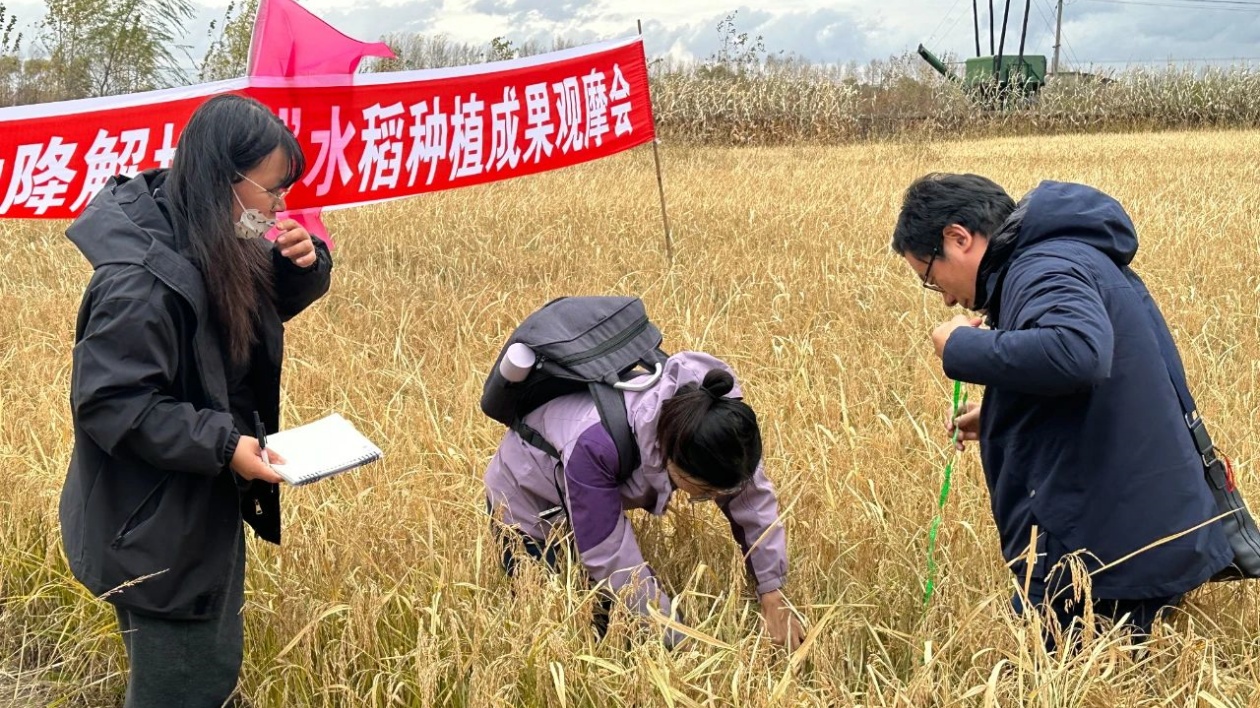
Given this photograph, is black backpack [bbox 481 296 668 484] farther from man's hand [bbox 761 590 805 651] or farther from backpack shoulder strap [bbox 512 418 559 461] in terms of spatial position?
man's hand [bbox 761 590 805 651]

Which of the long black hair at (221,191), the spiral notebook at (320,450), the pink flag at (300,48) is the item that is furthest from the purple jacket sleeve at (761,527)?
the pink flag at (300,48)

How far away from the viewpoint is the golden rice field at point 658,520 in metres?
1.95

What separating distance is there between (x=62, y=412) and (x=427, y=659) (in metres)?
2.34

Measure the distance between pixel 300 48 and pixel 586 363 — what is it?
11.6 ft

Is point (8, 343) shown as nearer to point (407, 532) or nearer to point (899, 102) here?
point (407, 532)

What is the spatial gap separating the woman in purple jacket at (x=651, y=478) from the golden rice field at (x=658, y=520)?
0.29 ft

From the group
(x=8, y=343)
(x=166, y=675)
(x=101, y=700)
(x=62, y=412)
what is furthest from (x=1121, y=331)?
(x=8, y=343)

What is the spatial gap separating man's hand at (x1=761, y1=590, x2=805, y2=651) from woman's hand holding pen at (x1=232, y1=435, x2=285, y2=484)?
1008 millimetres

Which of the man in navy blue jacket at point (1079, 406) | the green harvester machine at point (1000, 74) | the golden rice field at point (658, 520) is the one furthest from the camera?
the green harvester machine at point (1000, 74)

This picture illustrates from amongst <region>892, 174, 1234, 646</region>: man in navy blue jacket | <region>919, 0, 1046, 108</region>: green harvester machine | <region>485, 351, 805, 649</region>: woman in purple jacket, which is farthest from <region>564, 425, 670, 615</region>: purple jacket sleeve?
<region>919, 0, 1046, 108</region>: green harvester machine

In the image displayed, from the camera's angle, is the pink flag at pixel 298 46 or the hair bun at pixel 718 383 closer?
the hair bun at pixel 718 383

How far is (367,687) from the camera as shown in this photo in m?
2.17

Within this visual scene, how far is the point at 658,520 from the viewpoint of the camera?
2.63 meters

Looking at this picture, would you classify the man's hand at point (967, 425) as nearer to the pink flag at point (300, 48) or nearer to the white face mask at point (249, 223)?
the white face mask at point (249, 223)
